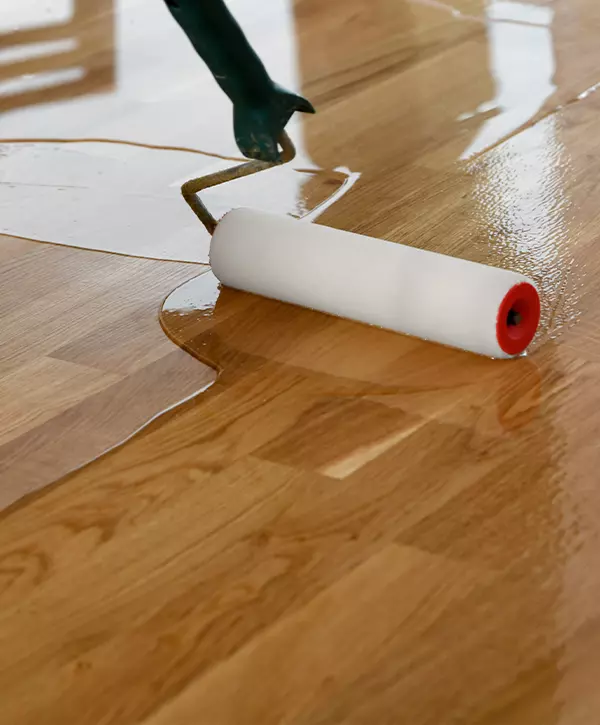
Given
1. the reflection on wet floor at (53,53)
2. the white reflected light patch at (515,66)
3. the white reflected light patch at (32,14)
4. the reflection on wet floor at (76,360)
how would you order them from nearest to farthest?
the reflection on wet floor at (76,360) < the white reflected light patch at (515,66) < the reflection on wet floor at (53,53) < the white reflected light patch at (32,14)

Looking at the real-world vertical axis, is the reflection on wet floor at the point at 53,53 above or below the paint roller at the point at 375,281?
above

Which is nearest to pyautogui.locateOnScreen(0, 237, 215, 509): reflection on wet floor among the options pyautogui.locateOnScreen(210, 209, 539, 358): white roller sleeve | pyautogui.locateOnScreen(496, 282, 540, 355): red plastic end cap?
pyautogui.locateOnScreen(210, 209, 539, 358): white roller sleeve

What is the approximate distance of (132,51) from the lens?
3.07 meters

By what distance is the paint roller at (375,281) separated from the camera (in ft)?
5.15

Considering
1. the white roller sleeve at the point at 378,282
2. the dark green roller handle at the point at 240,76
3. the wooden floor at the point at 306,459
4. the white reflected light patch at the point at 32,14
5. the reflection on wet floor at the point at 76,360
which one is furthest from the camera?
the white reflected light patch at the point at 32,14

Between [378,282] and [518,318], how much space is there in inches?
7.2

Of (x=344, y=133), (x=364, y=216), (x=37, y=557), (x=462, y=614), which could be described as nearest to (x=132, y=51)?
(x=344, y=133)

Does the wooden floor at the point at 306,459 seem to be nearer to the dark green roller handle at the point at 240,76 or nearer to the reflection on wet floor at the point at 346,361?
the reflection on wet floor at the point at 346,361

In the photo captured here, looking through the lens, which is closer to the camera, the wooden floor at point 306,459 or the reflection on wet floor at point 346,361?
the wooden floor at point 306,459

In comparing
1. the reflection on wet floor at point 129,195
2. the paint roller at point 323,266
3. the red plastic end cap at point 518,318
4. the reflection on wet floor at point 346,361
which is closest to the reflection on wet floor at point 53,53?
the reflection on wet floor at point 129,195

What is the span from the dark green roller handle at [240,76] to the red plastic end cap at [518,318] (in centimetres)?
44

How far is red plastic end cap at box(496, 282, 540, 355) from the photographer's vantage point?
5.09ft

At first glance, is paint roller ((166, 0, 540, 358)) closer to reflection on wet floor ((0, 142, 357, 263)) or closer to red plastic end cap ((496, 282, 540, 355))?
red plastic end cap ((496, 282, 540, 355))

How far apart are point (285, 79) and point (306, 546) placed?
1.74 meters
